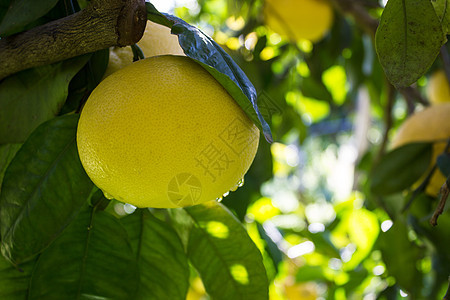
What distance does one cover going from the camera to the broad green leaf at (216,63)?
17.9 inches

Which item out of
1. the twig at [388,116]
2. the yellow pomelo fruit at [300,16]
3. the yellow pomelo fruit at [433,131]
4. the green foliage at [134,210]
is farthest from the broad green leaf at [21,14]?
the twig at [388,116]

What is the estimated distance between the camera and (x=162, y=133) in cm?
47

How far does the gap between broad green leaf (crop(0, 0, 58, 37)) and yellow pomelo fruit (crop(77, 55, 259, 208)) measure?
11cm

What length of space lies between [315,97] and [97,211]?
108 centimetres

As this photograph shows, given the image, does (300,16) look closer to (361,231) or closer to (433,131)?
(433,131)

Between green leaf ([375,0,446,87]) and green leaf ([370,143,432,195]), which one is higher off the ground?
green leaf ([375,0,446,87])

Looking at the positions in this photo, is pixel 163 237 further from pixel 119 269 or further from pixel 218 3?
pixel 218 3

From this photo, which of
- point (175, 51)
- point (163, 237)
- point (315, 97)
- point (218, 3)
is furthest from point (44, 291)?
point (218, 3)

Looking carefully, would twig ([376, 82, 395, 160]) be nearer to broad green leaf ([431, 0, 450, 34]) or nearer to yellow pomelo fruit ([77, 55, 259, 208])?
broad green leaf ([431, 0, 450, 34])

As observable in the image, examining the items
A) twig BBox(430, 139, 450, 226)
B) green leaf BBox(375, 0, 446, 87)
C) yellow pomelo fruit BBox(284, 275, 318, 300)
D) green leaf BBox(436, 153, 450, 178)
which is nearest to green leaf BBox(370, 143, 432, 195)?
green leaf BBox(436, 153, 450, 178)

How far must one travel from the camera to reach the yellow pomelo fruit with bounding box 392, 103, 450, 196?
3.10 feet

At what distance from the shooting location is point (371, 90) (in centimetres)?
177

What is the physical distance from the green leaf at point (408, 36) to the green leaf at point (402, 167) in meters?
0.45

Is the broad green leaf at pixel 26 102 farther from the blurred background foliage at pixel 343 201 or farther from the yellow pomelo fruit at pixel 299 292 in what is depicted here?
the yellow pomelo fruit at pixel 299 292
